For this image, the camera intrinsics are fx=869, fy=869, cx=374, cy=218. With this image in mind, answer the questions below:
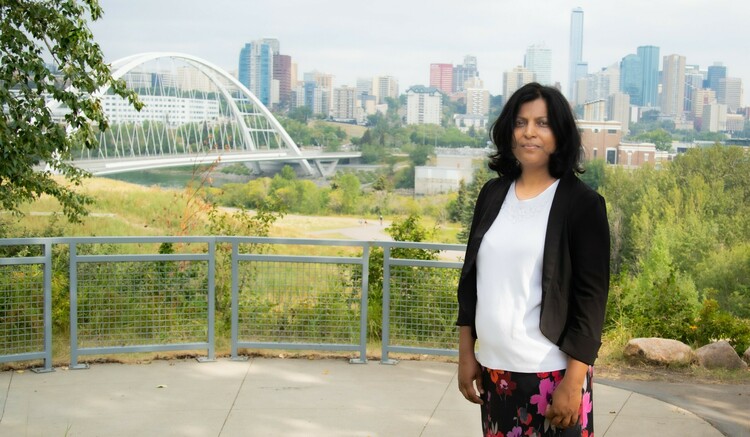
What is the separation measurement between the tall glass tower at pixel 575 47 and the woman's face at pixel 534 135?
208 feet

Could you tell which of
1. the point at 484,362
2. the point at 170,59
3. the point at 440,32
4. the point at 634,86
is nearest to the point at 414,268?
the point at 484,362

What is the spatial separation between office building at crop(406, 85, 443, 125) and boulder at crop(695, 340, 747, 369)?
47297mm

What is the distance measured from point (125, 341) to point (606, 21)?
70.6 meters

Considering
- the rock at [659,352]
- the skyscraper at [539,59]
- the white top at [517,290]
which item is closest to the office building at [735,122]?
the skyscraper at [539,59]

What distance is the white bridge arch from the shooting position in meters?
35.4

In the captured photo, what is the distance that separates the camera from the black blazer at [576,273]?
2182mm

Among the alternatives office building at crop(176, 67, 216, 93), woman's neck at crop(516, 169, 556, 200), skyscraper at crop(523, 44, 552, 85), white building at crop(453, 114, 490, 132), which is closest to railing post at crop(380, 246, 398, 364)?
woman's neck at crop(516, 169, 556, 200)

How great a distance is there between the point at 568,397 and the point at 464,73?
2448 inches

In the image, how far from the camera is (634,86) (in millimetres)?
61438

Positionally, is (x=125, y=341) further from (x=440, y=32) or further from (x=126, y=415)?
(x=440, y=32)

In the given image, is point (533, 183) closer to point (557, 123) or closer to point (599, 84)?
point (557, 123)

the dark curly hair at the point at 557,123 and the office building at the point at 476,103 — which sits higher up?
the office building at the point at 476,103

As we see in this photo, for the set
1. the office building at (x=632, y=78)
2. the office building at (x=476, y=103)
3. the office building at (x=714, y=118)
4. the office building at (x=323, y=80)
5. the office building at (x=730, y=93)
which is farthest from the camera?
the office building at (x=632, y=78)

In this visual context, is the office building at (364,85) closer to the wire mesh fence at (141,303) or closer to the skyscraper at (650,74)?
the skyscraper at (650,74)
